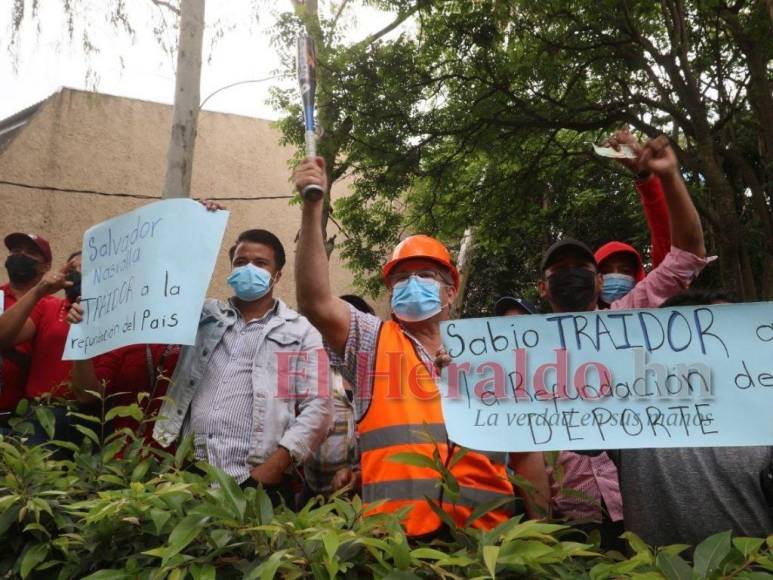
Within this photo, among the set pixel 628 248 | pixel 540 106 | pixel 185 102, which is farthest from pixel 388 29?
pixel 628 248

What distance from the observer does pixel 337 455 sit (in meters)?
3.16

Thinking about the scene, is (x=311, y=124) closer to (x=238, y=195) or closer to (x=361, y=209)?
(x=361, y=209)

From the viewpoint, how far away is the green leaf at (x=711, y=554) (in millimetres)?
1378

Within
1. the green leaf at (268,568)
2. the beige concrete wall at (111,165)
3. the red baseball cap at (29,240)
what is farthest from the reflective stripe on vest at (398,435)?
the beige concrete wall at (111,165)

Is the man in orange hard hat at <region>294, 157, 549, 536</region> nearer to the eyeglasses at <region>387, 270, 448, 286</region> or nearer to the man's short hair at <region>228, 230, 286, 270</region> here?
the eyeglasses at <region>387, 270, 448, 286</region>

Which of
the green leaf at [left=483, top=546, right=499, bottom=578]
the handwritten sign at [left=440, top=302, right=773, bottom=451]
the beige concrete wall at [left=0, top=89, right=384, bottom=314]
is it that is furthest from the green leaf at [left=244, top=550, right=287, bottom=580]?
the beige concrete wall at [left=0, top=89, right=384, bottom=314]

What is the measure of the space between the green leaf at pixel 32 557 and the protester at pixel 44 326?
1349mm

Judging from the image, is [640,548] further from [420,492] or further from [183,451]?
[183,451]

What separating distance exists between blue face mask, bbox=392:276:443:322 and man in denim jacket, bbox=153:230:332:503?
598mm

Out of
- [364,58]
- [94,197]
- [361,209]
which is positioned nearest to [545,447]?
[364,58]

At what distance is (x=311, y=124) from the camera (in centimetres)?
228

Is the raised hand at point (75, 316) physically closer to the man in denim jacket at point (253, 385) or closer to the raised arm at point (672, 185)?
Answer: the man in denim jacket at point (253, 385)

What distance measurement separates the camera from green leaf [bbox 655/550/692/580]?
4.51 feet

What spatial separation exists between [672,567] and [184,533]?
3.07 feet
